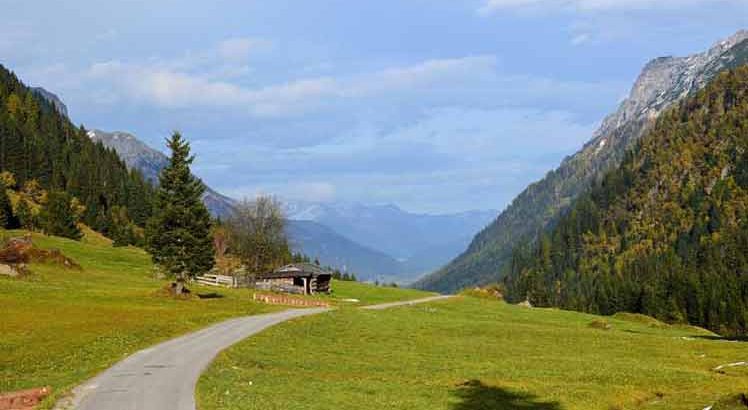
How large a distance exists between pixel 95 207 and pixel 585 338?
145073 mm

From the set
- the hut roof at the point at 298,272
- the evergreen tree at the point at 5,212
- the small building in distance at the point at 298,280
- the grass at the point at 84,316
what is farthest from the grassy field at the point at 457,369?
the evergreen tree at the point at 5,212

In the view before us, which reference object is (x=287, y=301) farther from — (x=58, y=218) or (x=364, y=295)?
(x=58, y=218)

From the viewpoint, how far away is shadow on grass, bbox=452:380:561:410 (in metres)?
35.7

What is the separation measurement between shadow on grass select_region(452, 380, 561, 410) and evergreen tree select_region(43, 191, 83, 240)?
122434 millimetres

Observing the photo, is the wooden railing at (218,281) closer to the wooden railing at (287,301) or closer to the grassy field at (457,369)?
the wooden railing at (287,301)

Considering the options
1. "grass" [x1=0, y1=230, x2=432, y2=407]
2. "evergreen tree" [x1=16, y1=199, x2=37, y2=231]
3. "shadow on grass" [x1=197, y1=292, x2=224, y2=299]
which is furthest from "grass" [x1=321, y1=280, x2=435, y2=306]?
"evergreen tree" [x1=16, y1=199, x2=37, y2=231]

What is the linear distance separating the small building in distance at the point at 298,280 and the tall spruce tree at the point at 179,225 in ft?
119

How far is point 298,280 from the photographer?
421 feet

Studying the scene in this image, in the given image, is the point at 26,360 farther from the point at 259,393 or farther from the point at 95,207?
the point at 95,207

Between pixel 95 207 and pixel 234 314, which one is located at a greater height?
pixel 95 207

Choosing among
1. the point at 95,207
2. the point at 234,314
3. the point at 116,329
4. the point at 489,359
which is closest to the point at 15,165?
the point at 95,207

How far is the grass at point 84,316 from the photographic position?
43031mm

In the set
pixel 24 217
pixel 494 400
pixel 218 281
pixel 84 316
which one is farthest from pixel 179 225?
pixel 24 217

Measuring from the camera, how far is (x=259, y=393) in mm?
35000
